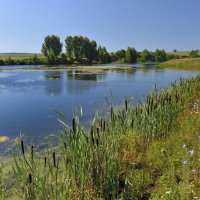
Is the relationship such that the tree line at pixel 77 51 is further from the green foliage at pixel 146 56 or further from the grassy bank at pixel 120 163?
the grassy bank at pixel 120 163

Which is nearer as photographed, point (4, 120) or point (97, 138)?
point (97, 138)

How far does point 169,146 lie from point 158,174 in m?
0.76

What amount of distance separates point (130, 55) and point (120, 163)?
94457mm

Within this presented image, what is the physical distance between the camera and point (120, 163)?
4.57 m

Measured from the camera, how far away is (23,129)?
928 centimetres

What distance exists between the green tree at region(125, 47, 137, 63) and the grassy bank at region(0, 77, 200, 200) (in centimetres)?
9198

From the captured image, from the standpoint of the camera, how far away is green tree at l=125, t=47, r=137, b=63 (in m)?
96.7

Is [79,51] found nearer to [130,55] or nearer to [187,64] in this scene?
[130,55]

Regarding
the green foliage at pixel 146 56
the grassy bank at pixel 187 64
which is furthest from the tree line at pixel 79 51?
the grassy bank at pixel 187 64

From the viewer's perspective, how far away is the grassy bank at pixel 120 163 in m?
3.31

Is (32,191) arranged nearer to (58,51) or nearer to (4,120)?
(4,120)

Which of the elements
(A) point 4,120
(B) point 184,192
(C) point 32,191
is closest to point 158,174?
(B) point 184,192

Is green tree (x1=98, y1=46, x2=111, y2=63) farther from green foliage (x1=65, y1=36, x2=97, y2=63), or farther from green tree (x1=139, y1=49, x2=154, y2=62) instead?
green tree (x1=139, y1=49, x2=154, y2=62)

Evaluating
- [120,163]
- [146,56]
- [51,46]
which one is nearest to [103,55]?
[51,46]
